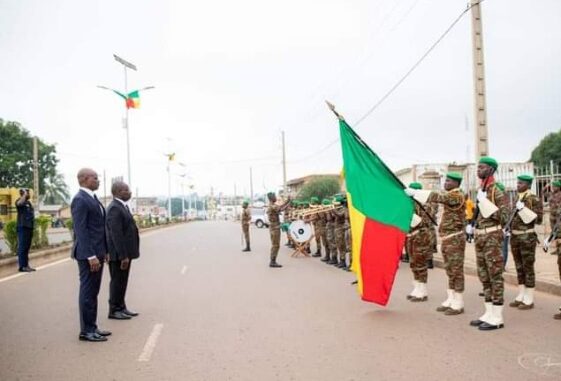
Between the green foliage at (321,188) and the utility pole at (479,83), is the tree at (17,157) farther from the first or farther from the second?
the utility pole at (479,83)

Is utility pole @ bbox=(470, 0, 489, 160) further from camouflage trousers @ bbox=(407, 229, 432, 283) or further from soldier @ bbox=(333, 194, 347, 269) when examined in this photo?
camouflage trousers @ bbox=(407, 229, 432, 283)

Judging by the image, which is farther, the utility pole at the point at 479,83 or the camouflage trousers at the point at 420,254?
the utility pole at the point at 479,83

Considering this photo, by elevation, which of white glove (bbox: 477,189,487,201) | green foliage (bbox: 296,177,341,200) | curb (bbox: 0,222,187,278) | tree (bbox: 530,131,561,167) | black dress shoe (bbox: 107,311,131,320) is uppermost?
tree (bbox: 530,131,561,167)

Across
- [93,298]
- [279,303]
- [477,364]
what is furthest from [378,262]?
[93,298]

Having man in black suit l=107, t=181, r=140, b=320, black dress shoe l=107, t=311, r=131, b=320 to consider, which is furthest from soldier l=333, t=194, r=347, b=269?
black dress shoe l=107, t=311, r=131, b=320

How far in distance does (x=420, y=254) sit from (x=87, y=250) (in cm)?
514

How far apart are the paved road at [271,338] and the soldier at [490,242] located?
0.84ft

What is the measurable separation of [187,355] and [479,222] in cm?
403

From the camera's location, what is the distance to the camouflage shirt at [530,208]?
7.66 m

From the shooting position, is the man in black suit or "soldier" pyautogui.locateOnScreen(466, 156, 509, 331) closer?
"soldier" pyautogui.locateOnScreen(466, 156, 509, 331)

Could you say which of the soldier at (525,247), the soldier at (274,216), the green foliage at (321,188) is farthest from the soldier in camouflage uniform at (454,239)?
the green foliage at (321,188)

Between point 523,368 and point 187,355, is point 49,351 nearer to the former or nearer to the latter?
point 187,355

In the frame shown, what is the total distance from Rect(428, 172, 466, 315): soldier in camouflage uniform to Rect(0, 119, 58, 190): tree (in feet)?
193

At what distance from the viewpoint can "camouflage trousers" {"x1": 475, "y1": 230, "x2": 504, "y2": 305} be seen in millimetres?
6531
